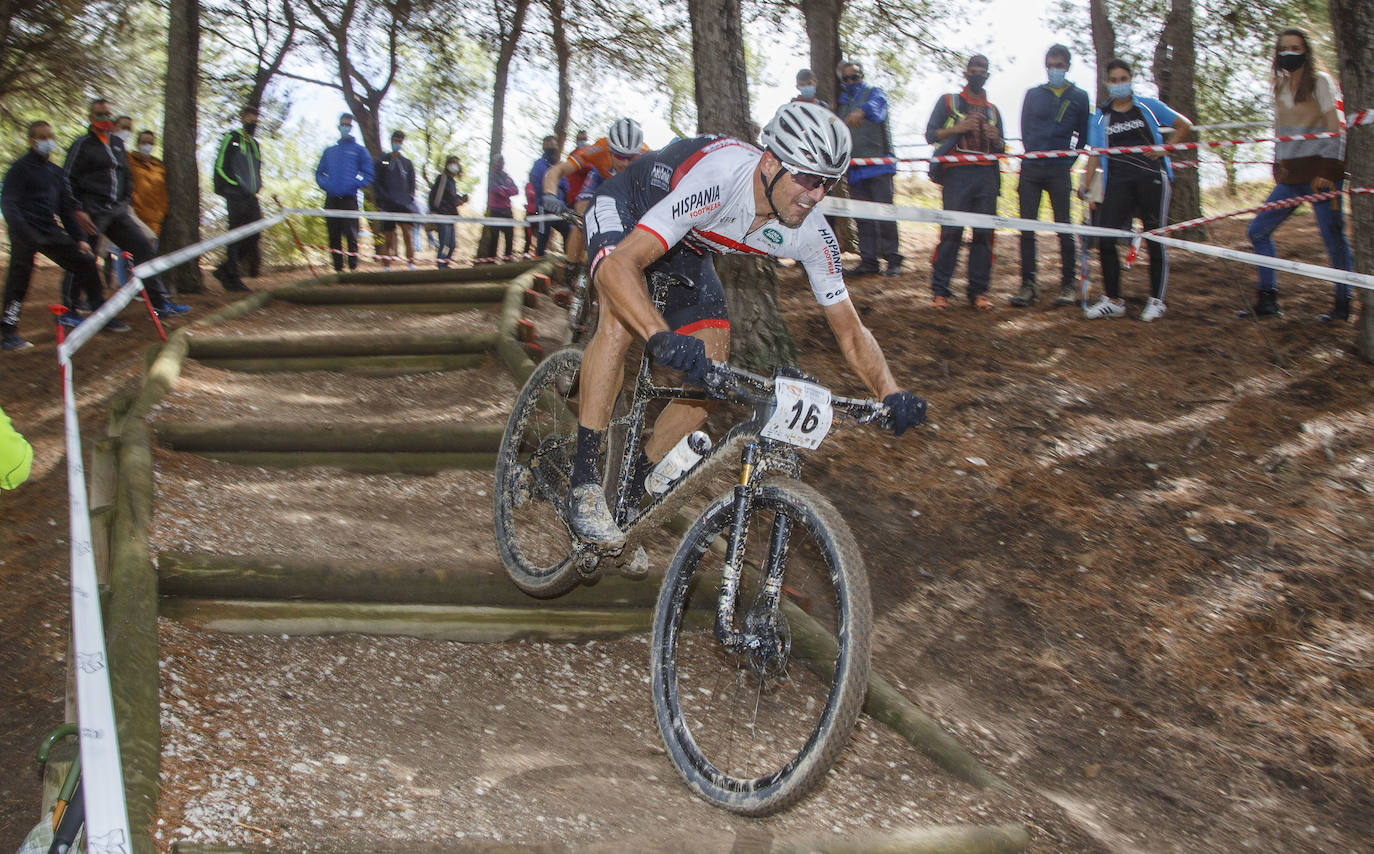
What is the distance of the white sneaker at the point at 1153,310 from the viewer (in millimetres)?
8664

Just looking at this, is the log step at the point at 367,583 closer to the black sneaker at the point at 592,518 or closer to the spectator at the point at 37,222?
the black sneaker at the point at 592,518

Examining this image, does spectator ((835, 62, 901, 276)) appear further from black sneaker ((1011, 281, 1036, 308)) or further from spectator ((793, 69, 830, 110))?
black sneaker ((1011, 281, 1036, 308))

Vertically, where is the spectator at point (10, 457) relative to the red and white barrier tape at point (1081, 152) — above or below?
below

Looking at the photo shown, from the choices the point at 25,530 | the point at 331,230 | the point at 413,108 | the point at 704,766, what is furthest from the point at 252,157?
the point at 413,108

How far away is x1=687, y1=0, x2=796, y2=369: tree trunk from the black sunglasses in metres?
3.39

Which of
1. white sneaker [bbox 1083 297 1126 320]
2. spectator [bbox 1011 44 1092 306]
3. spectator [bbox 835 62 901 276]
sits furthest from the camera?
spectator [bbox 835 62 901 276]

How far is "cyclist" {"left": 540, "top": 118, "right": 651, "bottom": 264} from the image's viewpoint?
28.3ft

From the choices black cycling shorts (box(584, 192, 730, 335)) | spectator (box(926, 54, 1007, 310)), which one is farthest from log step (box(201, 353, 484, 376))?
spectator (box(926, 54, 1007, 310))

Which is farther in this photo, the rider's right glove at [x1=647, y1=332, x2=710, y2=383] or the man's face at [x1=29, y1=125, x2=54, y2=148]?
the man's face at [x1=29, y1=125, x2=54, y2=148]

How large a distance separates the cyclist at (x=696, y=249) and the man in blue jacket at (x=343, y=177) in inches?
406

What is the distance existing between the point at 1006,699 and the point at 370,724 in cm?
262

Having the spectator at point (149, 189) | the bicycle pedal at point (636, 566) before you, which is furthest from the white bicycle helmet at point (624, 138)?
the spectator at point (149, 189)

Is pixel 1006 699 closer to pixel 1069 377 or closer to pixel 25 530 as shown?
pixel 1069 377

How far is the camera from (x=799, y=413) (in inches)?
127
